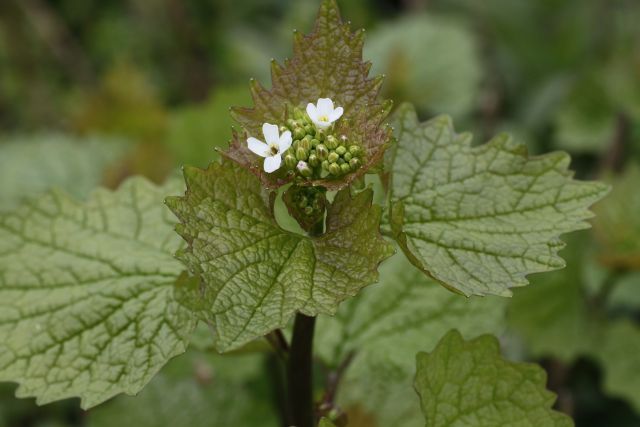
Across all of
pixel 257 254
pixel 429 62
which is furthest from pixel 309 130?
pixel 429 62

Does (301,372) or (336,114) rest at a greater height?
(336,114)

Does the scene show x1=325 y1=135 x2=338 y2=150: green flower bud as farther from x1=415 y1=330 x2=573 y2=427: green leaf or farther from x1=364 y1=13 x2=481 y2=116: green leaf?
x1=364 y1=13 x2=481 y2=116: green leaf

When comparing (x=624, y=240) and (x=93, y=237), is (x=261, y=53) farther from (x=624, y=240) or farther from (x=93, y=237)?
(x=93, y=237)

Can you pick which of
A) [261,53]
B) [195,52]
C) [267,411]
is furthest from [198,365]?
[195,52]

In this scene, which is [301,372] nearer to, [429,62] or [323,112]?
[323,112]

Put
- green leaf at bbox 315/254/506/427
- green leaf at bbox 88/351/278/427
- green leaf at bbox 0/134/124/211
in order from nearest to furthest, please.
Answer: green leaf at bbox 315/254/506/427, green leaf at bbox 88/351/278/427, green leaf at bbox 0/134/124/211

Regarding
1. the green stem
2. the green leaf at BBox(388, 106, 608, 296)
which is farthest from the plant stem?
the green leaf at BBox(388, 106, 608, 296)

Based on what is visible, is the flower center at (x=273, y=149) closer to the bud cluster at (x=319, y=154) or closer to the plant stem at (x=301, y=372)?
the bud cluster at (x=319, y=154)

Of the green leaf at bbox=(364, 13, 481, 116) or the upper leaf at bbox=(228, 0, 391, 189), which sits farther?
the green leaf at bbox=(364, 13, 481, 116)
